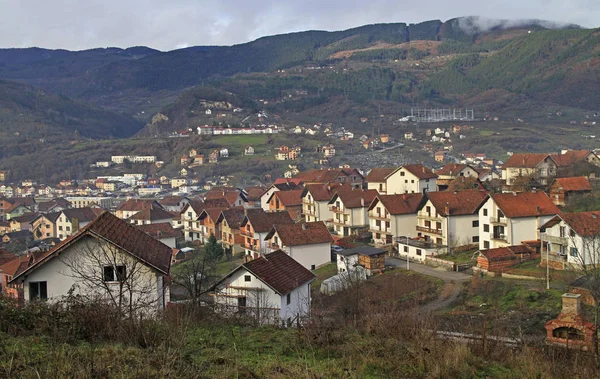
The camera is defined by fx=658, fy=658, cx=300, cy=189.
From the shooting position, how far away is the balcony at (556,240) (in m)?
23.8

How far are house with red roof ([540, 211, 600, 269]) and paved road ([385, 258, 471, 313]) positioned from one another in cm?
325

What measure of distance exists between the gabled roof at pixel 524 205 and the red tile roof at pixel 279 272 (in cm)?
1364

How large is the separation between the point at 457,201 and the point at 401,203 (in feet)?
12.5

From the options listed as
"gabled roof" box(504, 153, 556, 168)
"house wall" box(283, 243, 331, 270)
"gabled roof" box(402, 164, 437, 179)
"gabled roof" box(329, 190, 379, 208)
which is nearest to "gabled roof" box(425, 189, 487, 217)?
"house wall" box(283, 243, 331, 270)

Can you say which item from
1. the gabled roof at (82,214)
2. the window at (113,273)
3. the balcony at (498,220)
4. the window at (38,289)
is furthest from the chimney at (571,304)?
the gabled roof at (82,214)

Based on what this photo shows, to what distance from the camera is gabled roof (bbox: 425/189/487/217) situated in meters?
31.2

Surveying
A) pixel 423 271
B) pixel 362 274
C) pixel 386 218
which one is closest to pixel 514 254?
pixel 423 271

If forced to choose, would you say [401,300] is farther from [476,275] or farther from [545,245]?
[545,245]

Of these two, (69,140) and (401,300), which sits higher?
(69,140)

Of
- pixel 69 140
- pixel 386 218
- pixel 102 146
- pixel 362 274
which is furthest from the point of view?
pixel 69 140

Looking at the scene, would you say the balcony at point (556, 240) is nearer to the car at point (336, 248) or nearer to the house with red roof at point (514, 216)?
the house with red roof at point (514, 216)

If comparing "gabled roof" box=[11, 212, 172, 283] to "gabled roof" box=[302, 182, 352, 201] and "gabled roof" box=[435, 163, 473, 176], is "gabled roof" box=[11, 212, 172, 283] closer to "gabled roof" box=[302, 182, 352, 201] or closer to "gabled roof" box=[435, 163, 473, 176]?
"gabled roof" box=[302, 182, 352, 201]

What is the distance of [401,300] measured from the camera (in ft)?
69.2

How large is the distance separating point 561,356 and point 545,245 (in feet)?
57.8
